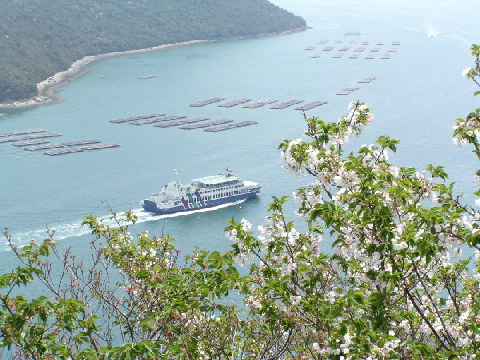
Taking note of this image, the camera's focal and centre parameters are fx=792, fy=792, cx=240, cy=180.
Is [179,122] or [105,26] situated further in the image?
[105,26]

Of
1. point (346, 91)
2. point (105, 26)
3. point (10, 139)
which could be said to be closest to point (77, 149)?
point (10, 139)

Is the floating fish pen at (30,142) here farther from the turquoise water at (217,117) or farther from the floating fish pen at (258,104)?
the floating fish pen at (258,104)

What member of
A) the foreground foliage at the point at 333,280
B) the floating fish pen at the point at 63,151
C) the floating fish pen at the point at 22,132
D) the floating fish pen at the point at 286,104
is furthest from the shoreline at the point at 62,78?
the foreground foliage at the point at 333,280

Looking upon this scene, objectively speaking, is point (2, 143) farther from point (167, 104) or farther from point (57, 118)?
point (167, 104)

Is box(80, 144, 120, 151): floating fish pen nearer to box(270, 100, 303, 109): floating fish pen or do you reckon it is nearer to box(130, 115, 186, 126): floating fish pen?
box(130, 115, 186, 126): floating fish pen

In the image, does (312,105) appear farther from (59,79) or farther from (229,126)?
(59,79)

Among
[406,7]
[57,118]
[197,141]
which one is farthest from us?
[406,7]

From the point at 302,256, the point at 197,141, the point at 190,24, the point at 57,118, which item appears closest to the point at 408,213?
the point at 302,256
